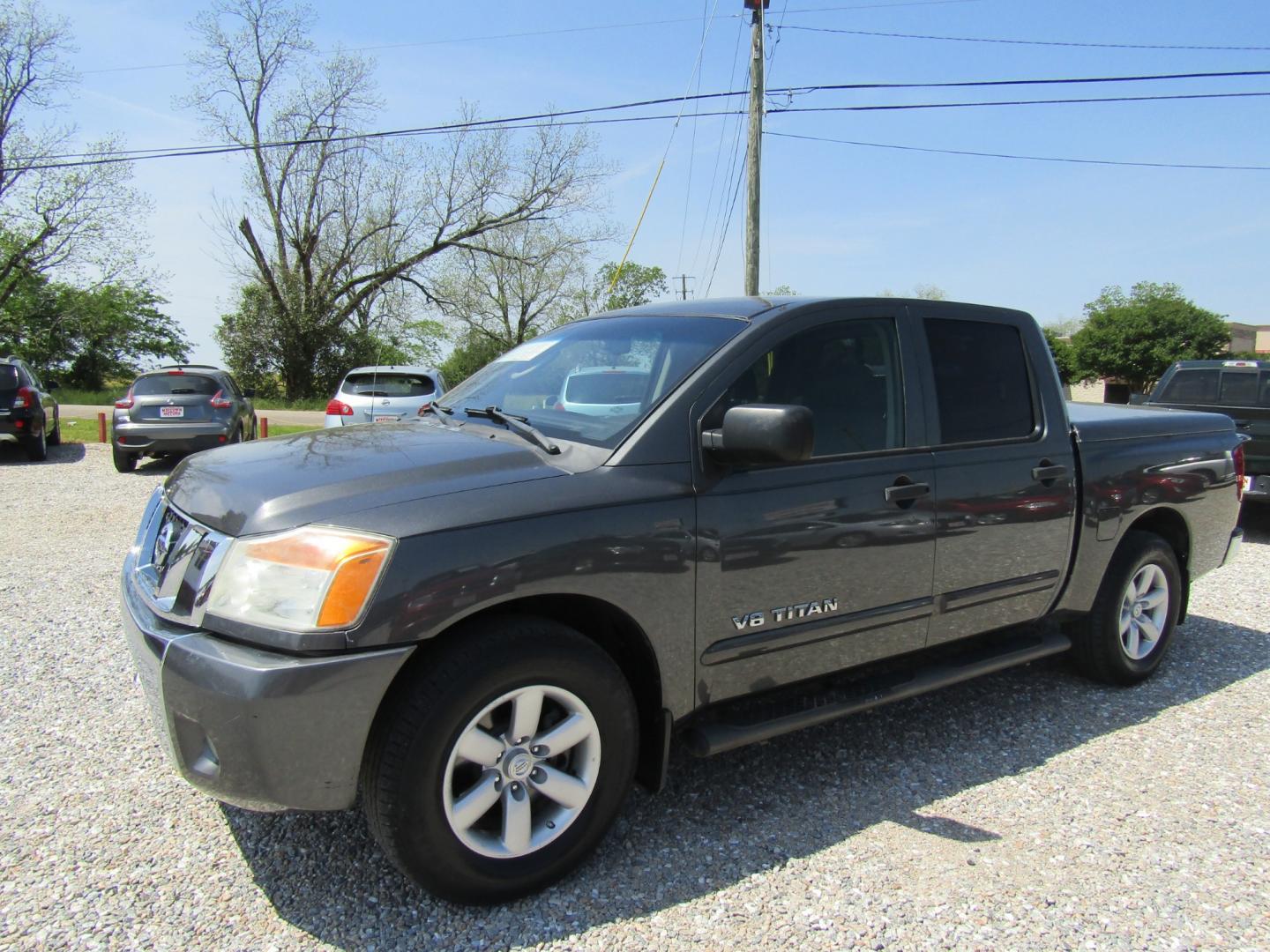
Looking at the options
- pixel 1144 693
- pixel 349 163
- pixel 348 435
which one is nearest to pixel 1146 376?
pixel 349 163

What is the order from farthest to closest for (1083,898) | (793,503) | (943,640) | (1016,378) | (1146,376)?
1. (1146,376)
2. (1016,378)
3. (943,640)
4. (793,503)
5. (1083,898)

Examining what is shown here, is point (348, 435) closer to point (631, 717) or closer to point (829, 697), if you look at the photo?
point (631, 717)

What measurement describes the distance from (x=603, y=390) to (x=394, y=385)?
917 centimetres

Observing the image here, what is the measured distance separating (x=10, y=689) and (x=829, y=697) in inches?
147

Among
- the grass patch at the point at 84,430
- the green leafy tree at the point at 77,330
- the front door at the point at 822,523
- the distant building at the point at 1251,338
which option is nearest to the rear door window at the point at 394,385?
the grass patch at the point at 84,430

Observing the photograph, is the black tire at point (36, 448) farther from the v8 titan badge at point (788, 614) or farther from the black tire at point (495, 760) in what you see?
the v8 titan badge at point (788, 614)

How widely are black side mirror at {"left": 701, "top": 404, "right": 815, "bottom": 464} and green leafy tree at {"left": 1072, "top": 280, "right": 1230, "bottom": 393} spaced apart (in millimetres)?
44159

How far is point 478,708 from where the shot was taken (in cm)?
236

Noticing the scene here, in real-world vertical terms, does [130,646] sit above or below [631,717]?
above

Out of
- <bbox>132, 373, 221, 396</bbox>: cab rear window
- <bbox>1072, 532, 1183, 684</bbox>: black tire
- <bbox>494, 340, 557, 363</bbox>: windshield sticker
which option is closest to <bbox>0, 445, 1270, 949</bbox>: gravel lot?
<bbox>1072, 532, 1183, 684</bbox>: black tire

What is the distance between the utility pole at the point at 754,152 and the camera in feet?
55.9

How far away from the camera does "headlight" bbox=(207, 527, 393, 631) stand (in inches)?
86.9

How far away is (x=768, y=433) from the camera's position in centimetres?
257

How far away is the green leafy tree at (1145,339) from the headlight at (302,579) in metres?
45.1
